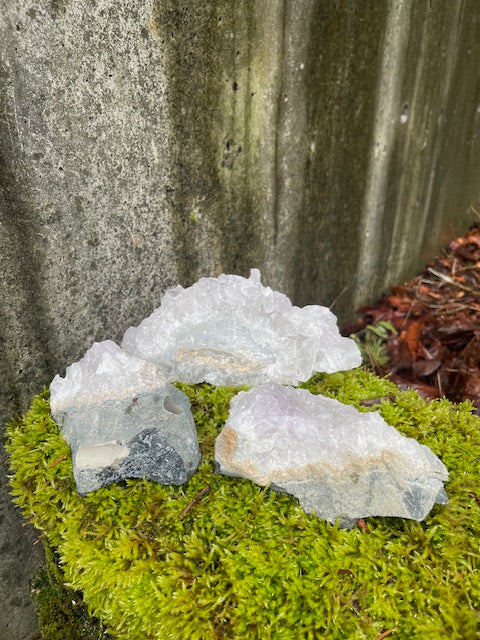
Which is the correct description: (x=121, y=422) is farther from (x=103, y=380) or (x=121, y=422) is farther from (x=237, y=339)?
(x=237, y=339)

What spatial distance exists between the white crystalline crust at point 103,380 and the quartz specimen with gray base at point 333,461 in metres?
0.42

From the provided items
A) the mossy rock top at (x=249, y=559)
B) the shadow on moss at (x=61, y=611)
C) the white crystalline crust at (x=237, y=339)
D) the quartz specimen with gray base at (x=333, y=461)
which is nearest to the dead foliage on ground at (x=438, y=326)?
the white crystalline crust at (x=237, y=339)

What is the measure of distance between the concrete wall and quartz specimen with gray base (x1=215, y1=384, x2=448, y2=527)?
3.78 feet

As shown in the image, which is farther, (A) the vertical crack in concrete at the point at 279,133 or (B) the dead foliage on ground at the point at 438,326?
(B) the dead foliage on ground at the point at 438,326

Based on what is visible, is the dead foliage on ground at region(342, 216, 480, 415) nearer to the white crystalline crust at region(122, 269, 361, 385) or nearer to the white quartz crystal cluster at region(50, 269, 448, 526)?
the white crystalline crust at region(122, 269, 361, 385)

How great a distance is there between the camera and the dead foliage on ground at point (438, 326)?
359 centimetres

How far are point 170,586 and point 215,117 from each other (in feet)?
7.70

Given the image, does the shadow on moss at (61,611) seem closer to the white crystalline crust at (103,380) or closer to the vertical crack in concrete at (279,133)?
the white crystalline crust at (103,380)

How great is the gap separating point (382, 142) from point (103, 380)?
11.2ft

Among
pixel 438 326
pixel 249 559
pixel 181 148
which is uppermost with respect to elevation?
pixel 181 148

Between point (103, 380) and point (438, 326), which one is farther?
point (438, 326)

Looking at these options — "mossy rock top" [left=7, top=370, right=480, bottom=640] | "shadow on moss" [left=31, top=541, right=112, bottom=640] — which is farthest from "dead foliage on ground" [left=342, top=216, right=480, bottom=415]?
"shadow on moss" [left=31, top=541, right=112, bottom=640]

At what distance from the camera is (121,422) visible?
1851 millimetres

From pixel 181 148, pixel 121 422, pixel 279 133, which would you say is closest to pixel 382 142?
pixel 279 133
